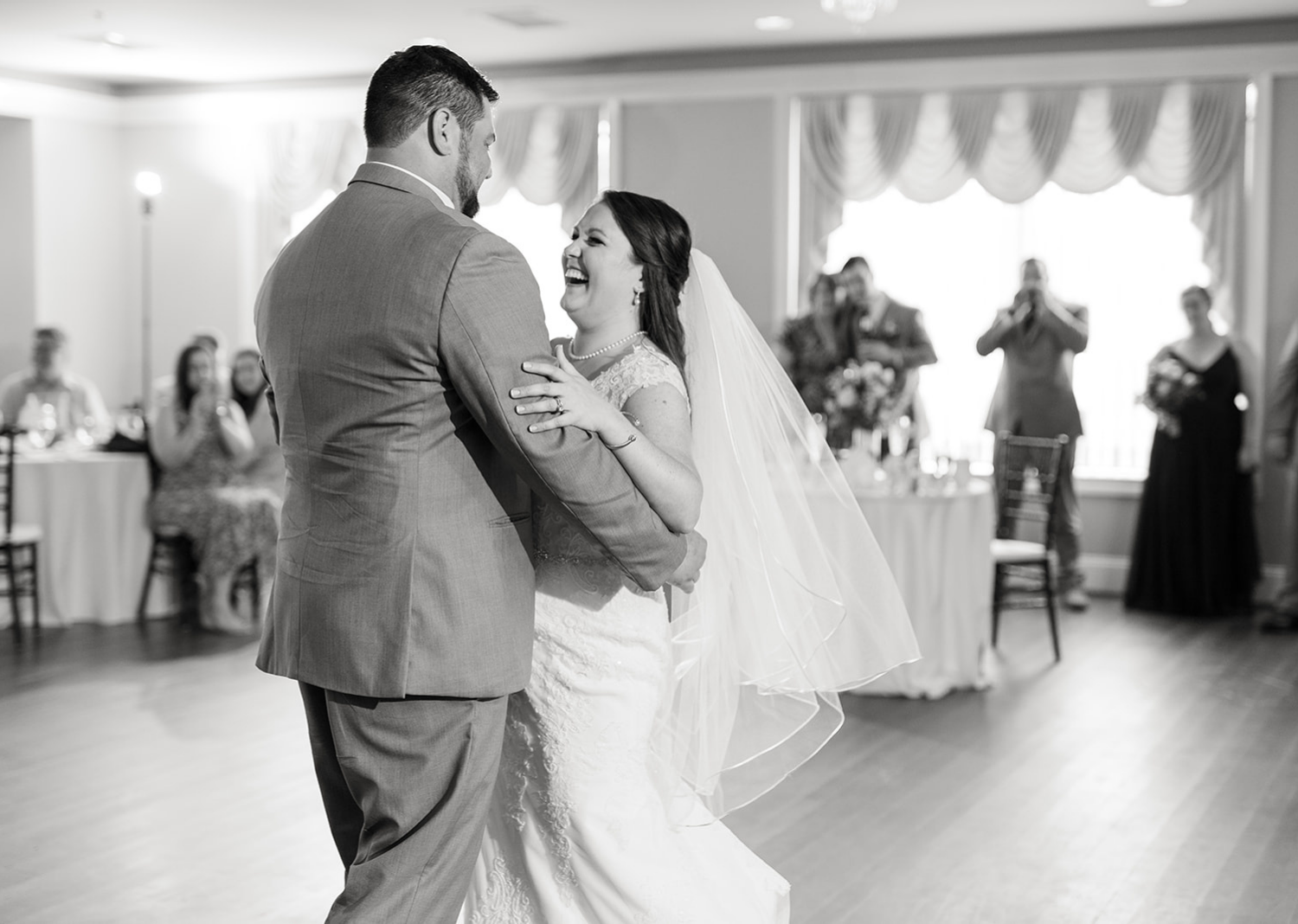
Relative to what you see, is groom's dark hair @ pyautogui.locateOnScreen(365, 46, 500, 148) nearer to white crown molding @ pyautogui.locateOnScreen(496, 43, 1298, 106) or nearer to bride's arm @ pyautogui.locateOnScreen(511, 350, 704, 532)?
bride's arm @ pyautogui.locateOnScreen(511, 350, 704, 532)

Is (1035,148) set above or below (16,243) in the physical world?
above

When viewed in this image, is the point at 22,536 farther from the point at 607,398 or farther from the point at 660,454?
the point at 660,454

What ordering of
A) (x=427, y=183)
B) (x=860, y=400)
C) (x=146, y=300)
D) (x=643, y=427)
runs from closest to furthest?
(x=427, y=183), (x=643, y=427), (x=860, y=400), (x=146, y=300)

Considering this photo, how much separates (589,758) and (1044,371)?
6.35m

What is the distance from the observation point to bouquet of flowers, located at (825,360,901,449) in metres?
6.04

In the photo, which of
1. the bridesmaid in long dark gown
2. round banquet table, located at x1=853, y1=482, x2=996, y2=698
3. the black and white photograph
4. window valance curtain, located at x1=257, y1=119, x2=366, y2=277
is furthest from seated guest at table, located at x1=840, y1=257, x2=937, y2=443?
window valance curtain, located at x1=257, y1=119, x2=366, y2=277

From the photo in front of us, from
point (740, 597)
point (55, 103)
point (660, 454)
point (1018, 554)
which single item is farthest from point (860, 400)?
point (55, 103)

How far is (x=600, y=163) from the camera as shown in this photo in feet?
32.7

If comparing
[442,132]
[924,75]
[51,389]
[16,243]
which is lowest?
[51,389]

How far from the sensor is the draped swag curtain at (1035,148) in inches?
328

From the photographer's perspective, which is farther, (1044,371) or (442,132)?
(1044,371)

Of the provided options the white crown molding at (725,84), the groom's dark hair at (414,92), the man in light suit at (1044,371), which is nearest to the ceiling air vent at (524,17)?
the white crown molding at (725,84)

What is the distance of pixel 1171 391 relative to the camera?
781 centimetres

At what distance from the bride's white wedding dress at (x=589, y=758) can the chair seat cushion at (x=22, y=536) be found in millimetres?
5070
